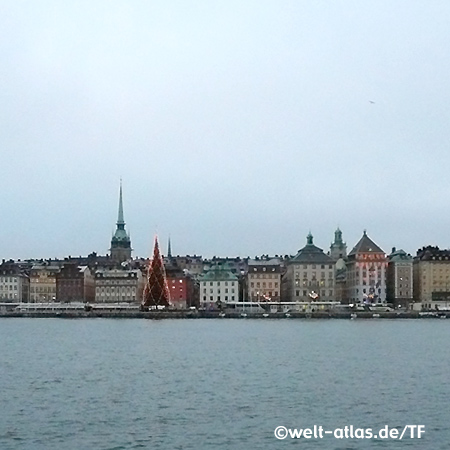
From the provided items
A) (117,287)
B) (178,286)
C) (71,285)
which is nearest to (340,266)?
(178,286)

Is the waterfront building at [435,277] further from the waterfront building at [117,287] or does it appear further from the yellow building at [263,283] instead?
the waterfront building at [117,287]

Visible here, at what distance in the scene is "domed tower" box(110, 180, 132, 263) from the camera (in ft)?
518

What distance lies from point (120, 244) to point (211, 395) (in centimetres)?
13217

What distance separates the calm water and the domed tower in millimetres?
110145

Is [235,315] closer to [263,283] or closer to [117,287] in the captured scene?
[263,283]

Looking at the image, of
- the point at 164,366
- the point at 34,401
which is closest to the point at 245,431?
the point at 34,401

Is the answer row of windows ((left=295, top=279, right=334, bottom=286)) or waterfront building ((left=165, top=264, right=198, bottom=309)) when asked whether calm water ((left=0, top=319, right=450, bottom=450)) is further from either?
waterfront building ((left=165, top=264, right=198, bottom=309))

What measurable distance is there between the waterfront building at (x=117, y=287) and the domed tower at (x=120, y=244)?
82.9 feet

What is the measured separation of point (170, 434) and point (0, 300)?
11288cm

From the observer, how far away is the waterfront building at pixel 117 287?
425 ft

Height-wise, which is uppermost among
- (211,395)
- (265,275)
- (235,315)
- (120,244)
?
(120,244)

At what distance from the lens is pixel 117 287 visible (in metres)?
130

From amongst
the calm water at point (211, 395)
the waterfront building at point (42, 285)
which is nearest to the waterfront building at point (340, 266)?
the waterfront building at point (42, 285)

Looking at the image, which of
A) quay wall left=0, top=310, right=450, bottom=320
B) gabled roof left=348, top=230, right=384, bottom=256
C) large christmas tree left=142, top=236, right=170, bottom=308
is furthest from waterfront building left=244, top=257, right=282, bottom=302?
large christmas tree left=142, top=236, right=170, bottom=308
